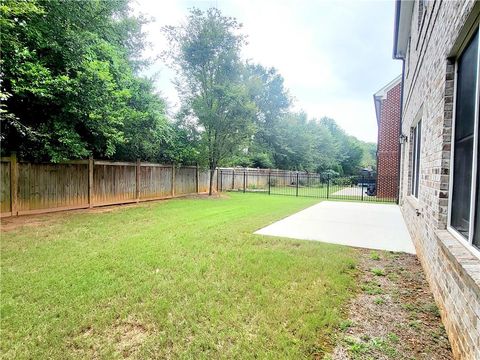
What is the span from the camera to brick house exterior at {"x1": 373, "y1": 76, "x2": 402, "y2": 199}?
1435cm

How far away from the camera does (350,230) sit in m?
6.80

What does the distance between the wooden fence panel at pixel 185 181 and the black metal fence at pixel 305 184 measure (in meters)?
2.81

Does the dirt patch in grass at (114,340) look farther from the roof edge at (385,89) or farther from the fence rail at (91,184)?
the roof edge at (385,89)

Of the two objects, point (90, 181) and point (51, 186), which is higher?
point (90, 181)

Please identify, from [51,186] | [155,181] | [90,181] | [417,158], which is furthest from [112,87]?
[417,158]

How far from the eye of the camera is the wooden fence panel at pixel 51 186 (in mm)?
7500

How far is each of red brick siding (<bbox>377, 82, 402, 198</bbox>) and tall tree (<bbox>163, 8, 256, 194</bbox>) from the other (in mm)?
7137

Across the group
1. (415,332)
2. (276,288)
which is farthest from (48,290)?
(415,332)

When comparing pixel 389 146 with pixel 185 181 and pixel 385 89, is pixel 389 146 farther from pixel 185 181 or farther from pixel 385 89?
pixel 185 181

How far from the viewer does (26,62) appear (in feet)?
22.0

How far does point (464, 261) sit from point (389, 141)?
14339mm

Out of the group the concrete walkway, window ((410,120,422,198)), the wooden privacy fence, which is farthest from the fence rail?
window ((410,120,422,198))

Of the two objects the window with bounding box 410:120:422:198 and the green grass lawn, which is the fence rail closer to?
the green grass lawn

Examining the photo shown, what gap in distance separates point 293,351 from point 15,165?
325 inches
